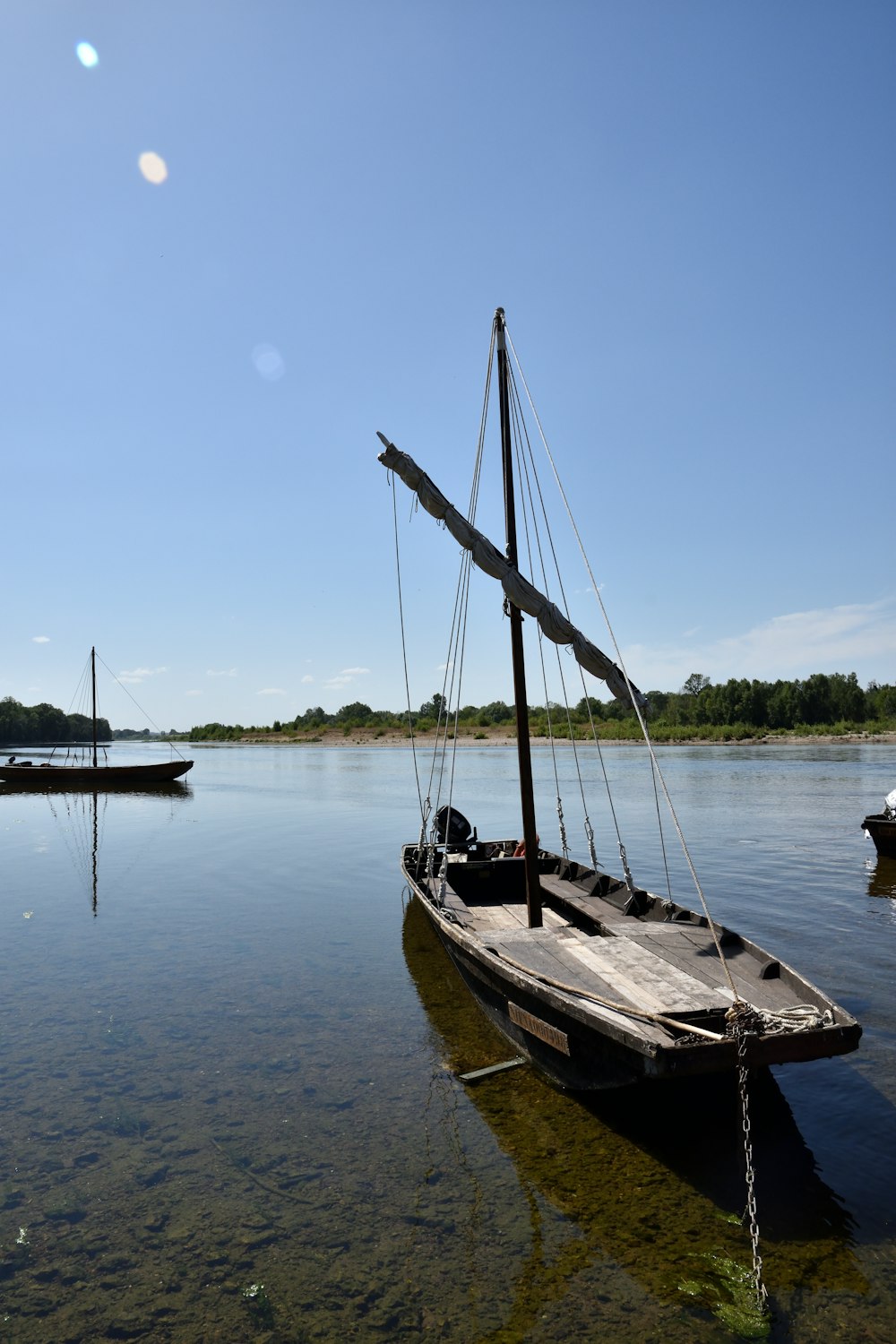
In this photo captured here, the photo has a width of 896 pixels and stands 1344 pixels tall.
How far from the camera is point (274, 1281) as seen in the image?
5465 millimetres

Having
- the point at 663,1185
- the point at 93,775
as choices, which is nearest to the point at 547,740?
the point at 93,775

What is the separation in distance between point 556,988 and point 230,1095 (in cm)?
375

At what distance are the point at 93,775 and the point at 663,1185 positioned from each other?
55.6m

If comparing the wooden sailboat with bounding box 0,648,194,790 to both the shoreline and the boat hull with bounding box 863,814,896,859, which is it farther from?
the boat hull with bounding box 863,814,896,859

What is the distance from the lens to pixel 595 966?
859cm

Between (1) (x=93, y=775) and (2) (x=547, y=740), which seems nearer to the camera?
(1) (x=93, y=775)

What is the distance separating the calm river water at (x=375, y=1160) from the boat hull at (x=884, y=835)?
6.07 meters

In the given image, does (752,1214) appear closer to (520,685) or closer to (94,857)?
(520,685)

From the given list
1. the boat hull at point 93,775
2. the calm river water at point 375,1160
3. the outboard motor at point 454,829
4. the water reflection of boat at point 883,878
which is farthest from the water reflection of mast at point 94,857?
the water reflection of boat at point 883,878

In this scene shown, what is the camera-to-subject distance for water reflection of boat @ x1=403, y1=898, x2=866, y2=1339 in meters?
5.39

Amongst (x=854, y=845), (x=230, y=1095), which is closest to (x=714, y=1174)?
(x=230, y=1095)

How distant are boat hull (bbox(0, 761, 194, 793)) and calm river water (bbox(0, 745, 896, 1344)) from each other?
133 ft

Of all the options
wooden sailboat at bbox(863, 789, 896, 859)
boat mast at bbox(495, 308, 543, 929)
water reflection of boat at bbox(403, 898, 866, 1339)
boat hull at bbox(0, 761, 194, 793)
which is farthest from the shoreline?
water reflection of boat at bbox(403, 898, 866, 1339)

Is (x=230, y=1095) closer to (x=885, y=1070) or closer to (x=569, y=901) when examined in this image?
(x=569, y=901)
